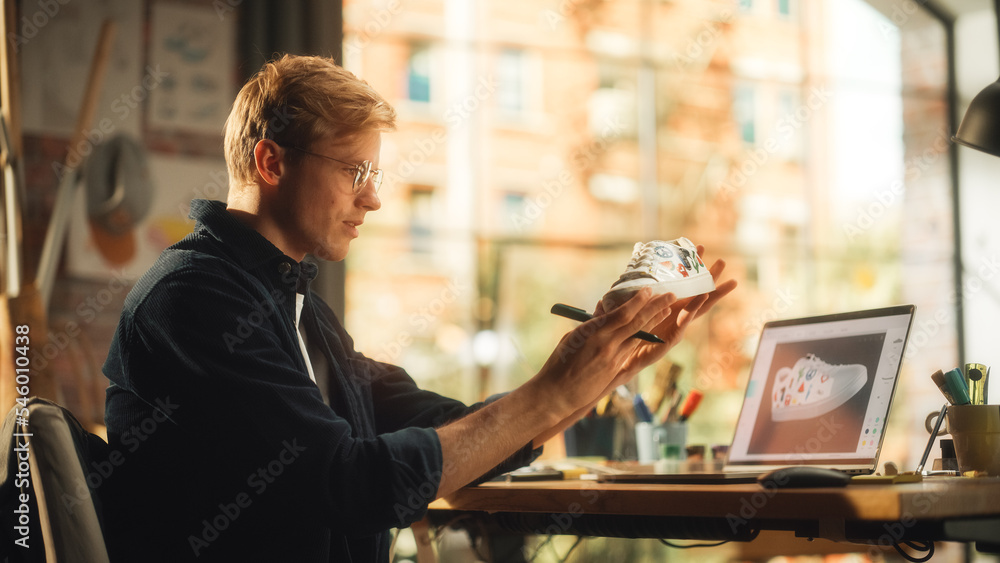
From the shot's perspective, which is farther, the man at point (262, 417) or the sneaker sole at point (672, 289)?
the sneaker sole at point (672, 289)

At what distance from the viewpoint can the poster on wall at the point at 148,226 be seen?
303 centimetres

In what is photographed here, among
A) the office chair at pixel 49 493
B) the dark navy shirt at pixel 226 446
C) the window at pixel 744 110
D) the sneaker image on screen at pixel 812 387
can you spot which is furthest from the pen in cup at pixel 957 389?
the window at pixel 744 110

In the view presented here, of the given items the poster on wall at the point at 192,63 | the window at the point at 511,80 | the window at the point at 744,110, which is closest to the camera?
the poster on wall at the point at 192,63

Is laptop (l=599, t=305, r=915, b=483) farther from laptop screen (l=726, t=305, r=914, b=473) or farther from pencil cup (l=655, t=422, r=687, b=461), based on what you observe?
pencil cup (l=655, t=422, r=687, b=461)

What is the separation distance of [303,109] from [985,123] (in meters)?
1.20

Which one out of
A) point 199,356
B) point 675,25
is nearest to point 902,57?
point 675,25

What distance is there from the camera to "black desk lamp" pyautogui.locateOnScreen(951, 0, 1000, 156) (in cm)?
152

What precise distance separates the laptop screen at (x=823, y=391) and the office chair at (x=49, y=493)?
1.00 meters

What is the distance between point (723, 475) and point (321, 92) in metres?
0.88

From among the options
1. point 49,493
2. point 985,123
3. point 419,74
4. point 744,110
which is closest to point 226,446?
point 49,493

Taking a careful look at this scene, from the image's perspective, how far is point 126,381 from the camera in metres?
1.22

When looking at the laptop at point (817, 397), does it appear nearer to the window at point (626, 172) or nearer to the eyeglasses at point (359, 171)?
the eyeglasses at point (359, 171)

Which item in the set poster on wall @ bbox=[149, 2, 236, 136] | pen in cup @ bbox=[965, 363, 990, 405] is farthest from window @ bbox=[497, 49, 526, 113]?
pen in cup @ bbox=[965, 363, 990, 405]

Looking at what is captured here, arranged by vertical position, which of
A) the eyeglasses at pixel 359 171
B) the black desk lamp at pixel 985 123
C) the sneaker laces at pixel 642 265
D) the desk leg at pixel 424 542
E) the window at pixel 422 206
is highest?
the window at pixel 422 206
